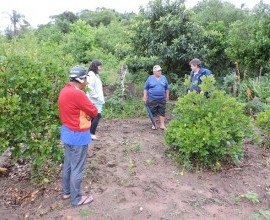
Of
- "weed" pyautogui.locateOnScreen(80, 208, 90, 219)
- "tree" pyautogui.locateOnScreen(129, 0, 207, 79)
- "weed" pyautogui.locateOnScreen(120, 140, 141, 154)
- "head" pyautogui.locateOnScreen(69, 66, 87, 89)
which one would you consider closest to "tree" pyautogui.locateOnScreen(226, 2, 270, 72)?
"tree" pyautogui.locateOnScreen(129, 0, 207, 79)

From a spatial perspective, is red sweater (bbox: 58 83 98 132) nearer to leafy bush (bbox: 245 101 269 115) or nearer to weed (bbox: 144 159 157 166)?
weed (bbox: 144 159 157 166)

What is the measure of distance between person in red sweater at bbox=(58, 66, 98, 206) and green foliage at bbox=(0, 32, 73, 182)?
595mm

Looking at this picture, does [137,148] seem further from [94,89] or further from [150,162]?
[94,89]

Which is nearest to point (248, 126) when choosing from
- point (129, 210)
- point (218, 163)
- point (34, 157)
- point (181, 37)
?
point (218, 163)

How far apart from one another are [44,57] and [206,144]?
9.27 ft

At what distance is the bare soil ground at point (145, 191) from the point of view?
4230mm

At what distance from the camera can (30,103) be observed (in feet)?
→ 15.4

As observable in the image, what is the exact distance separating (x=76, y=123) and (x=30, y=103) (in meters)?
0.97

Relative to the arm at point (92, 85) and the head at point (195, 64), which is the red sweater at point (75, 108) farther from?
the head at point (195, 64)

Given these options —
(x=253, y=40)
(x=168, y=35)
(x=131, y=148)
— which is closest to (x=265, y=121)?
(x=131, y=148)

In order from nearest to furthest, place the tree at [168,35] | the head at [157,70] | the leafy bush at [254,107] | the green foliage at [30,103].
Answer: the green foliage at [30,103], the head at [157,70], the leafy bush at [254,107], the tree at [168,35]

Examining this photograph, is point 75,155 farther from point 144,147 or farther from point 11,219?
point 144,147

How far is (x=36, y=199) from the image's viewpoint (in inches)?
188

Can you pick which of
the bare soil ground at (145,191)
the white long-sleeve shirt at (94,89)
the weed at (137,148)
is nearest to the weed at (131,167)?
the bare soil ground at (145,191)
